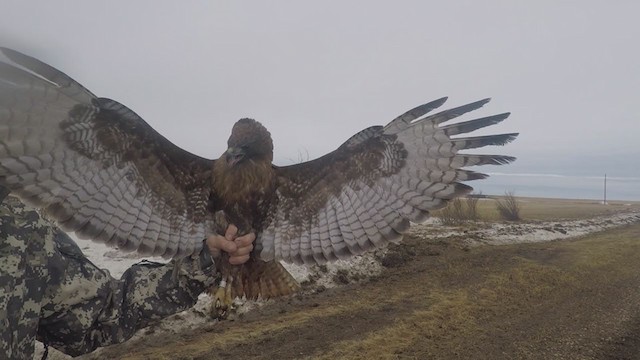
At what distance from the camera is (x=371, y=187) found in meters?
3.79

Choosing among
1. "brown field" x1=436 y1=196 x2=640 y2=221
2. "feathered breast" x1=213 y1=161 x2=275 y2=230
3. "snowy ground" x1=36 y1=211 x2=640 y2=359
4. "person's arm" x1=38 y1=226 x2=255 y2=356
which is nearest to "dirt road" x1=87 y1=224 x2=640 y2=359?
"snowy ground" x1=36 y1=211 x2=640 y2=359

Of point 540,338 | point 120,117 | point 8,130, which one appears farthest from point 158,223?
point 540,338

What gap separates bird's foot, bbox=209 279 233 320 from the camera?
142 inches

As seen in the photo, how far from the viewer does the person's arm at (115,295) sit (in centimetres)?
326

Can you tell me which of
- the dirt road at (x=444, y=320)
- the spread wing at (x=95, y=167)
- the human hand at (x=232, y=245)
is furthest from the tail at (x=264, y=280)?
the dirt road at (x=444, y=320)

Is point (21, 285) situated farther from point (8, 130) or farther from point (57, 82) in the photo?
point (57, 82)

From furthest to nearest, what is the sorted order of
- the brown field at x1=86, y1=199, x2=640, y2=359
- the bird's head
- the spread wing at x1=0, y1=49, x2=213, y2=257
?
the brown field at x1=86, y1=199, x2=640, y2=359
the bird's head
the spread wing at x1=0, y1=49, x2=213, y2=257

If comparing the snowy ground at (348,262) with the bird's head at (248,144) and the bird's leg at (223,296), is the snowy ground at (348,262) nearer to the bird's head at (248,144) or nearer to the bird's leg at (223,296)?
the bird's leg at (223,296)

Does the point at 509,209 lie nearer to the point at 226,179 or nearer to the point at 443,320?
the point at 443,320

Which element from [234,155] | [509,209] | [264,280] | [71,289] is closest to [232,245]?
[264,280]

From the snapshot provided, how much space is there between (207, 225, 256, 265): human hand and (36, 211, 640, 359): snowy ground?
2.45ft

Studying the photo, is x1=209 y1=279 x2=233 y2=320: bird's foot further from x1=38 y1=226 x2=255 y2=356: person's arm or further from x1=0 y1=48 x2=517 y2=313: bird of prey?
x1=38 y1=226 x2=255 y2=356: person's arm

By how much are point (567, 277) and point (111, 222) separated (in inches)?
650

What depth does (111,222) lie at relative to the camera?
3479 mm
